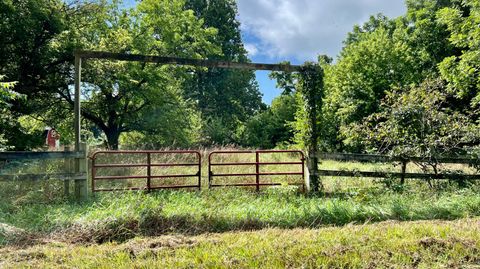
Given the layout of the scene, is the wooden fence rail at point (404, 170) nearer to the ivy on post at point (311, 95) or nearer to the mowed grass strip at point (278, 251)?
the ivy on post at point (311, 95)

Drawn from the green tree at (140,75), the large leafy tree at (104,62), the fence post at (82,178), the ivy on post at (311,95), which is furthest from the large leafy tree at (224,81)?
the fence post at (82,178)

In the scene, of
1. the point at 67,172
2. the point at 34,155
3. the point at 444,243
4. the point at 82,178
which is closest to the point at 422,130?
the point at 444,243

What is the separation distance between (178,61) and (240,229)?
4.29 m

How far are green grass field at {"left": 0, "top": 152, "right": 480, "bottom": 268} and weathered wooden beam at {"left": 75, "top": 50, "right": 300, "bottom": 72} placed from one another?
2.75 m

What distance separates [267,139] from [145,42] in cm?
1649

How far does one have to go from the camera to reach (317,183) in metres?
8.15

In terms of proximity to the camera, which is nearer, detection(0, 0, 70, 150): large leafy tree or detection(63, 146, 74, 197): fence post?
detection(63, 146, 74, 197): fence post

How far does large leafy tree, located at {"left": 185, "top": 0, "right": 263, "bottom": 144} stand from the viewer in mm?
35844

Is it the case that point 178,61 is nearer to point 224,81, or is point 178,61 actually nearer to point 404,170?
point 404,170

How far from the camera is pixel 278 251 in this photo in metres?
3.98

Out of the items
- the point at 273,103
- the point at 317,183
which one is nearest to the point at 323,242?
the point at 317,183

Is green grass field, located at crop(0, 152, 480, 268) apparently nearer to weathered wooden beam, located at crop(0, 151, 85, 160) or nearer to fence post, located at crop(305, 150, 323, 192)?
fence post, located at crop(305, 150, 323, 192)

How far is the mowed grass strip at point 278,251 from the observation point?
3705 mm

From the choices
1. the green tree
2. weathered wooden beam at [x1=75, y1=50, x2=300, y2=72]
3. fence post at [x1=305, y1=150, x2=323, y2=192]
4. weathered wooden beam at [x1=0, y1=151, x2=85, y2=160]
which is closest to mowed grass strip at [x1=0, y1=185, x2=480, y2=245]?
weathered wooden beam at [x1=0, y1=151, x2=85, y2=160]
